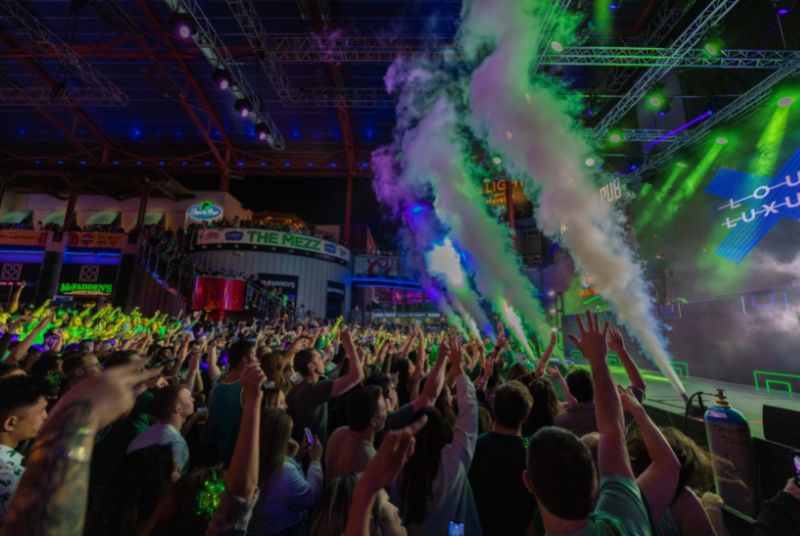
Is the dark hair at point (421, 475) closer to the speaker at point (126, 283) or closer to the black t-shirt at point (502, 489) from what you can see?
the black t-shirt at point (502, 489)

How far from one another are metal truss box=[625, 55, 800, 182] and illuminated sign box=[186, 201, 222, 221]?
22649mm

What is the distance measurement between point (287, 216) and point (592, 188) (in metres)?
19.7

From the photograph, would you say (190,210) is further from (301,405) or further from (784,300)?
(784,300)

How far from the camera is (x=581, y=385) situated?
291cm

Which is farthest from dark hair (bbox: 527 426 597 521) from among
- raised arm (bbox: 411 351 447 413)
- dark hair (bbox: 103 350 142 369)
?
dark hair (bbox: 103 350 142 369)

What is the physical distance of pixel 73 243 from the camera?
60.4 ft

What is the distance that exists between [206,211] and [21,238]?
8644 millimetres

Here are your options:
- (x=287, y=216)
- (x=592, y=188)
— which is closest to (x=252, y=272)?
(x=287, y=216)

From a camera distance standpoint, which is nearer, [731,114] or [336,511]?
[336,511]

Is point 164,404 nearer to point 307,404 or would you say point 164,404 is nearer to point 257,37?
point 307,404

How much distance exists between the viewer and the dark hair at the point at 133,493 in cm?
141

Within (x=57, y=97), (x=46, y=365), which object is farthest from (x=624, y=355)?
(x=57, y=97)

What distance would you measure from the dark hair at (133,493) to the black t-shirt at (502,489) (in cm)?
154

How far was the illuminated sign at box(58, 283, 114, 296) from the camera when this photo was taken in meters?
18.3
